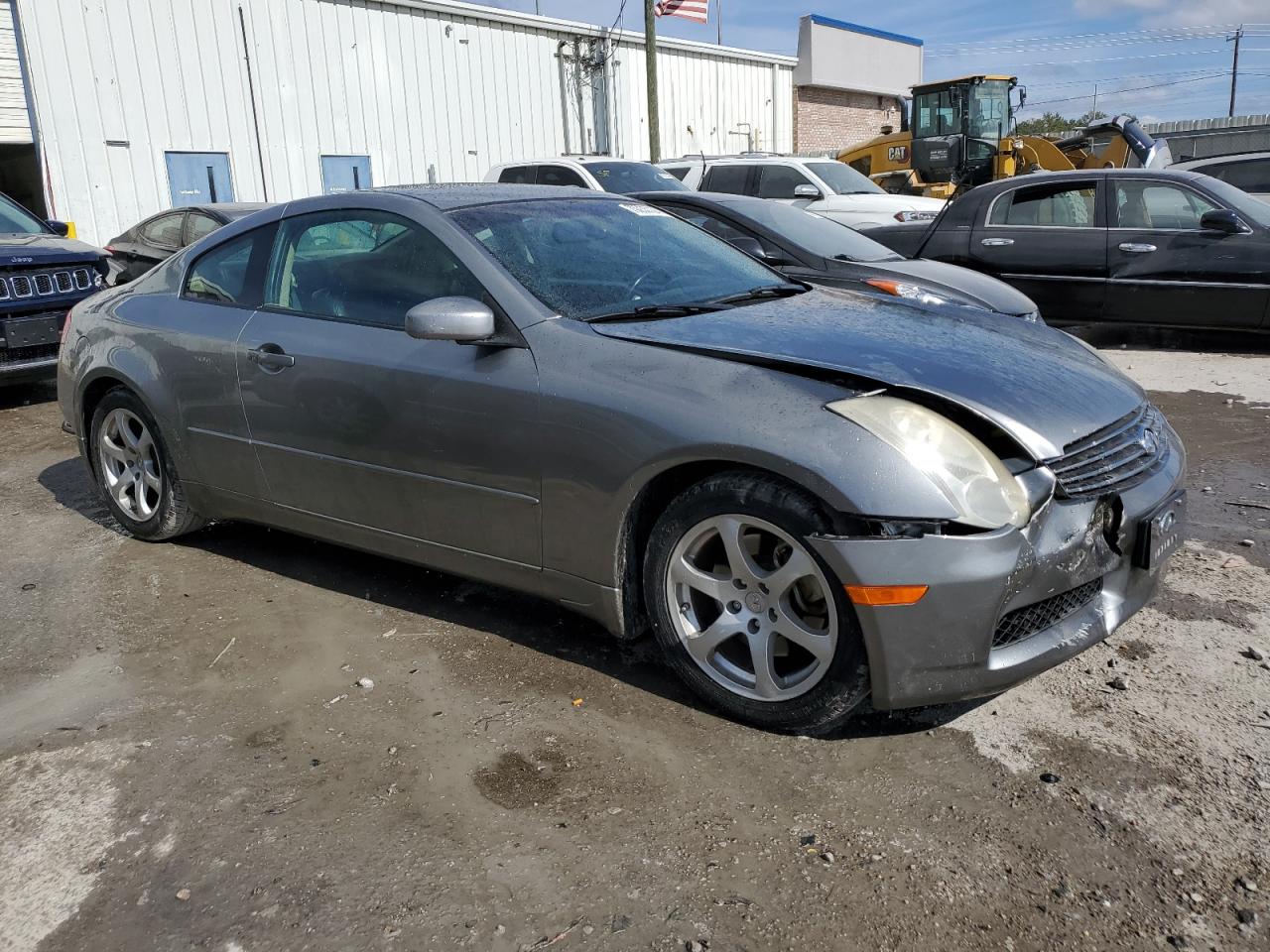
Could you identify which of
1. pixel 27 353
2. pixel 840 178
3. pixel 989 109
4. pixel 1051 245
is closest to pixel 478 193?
Result: pixel 27 353

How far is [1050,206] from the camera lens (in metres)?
8.91

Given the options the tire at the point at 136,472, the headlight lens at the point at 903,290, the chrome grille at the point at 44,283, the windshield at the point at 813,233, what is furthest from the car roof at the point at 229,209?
the headlight lens at the point at 903,290

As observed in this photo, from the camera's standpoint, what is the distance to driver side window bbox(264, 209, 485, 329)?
11.8 feet

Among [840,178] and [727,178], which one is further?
[727,178]

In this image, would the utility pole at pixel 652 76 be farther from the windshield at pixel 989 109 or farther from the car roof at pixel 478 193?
the car roof at pixel 478 193

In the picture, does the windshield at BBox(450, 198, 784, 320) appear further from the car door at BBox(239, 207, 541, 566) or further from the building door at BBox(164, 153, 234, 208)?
the building door at BBox(164, 153, 234, 208)

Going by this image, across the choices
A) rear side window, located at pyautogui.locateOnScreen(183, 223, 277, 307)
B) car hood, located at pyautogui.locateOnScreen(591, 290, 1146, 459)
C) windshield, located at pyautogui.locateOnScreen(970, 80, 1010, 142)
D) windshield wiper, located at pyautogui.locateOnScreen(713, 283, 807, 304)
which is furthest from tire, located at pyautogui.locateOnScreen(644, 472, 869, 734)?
windshield, located at pyautogui.locateOnScreen(970, 80, 1010, 142)

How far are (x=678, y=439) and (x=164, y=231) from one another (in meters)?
9.50

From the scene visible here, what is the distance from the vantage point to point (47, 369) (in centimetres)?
797

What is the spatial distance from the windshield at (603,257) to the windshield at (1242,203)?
581cm

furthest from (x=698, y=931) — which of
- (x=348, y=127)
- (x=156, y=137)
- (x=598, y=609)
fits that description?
(x=348, y=127)

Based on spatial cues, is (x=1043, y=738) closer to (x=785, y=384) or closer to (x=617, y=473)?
(x=785, y=384)

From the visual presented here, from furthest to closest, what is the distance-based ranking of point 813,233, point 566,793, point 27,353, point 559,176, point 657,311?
point 559,176 → point 27,353 → point 813,233 → point 657,311 → point 566,793

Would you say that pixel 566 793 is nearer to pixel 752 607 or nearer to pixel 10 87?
pixel 752 607
